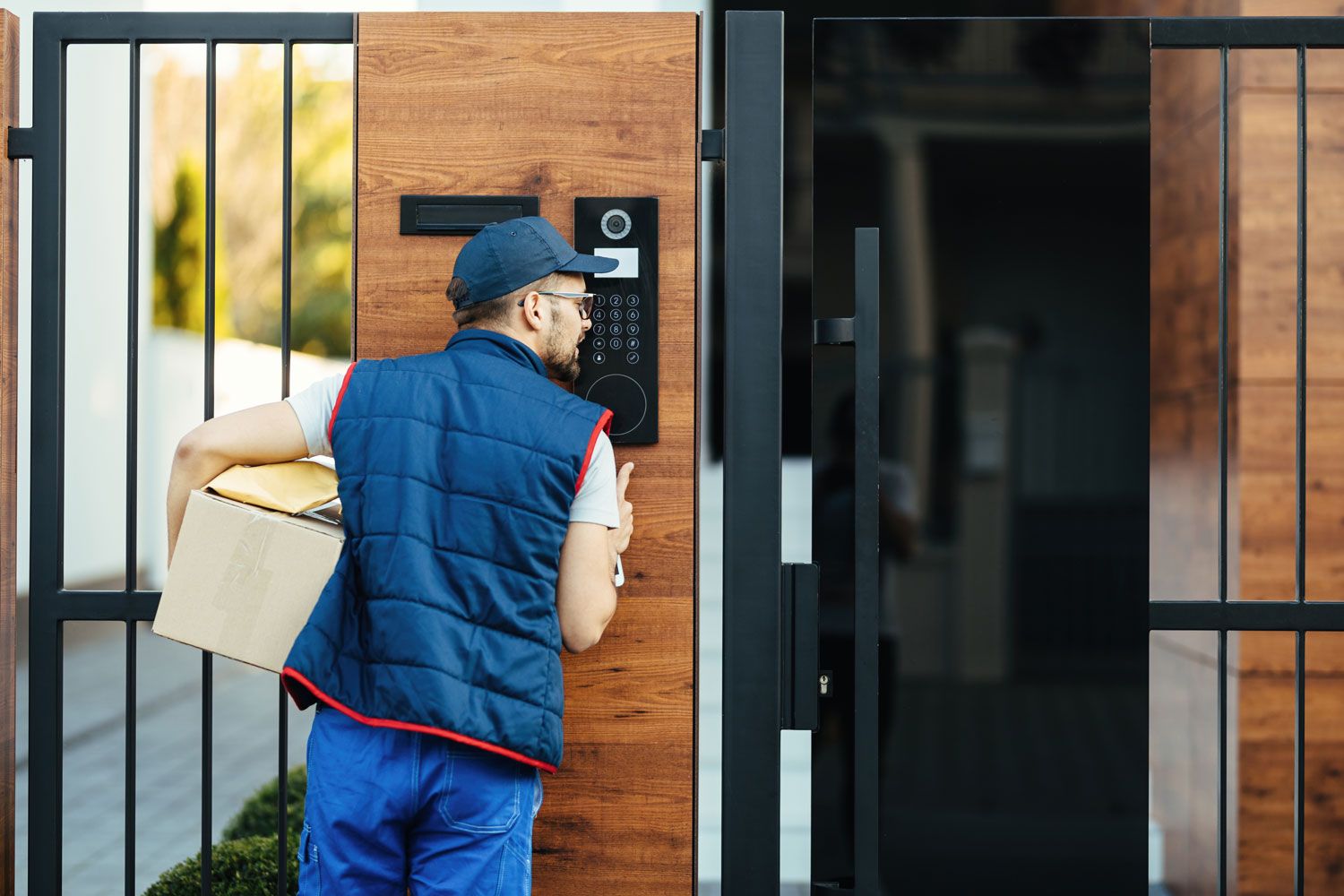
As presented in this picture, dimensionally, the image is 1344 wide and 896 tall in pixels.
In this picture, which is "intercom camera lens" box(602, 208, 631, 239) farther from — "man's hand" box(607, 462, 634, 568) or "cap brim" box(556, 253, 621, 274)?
"man's hand" box(607, 462, 634, 568)

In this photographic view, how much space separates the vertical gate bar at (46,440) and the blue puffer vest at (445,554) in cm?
87

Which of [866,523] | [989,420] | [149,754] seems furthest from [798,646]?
[149,754]

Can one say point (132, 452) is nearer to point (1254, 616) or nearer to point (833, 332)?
point (833, 332)

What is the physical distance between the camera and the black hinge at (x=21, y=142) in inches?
89.9

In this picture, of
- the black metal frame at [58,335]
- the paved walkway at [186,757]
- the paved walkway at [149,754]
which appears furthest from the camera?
the paved walkway at [149,754]

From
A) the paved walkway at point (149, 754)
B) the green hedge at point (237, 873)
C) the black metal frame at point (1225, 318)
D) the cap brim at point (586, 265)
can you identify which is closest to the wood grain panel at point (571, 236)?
the cap brim at point (586, 265)

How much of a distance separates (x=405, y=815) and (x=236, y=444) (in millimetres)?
648

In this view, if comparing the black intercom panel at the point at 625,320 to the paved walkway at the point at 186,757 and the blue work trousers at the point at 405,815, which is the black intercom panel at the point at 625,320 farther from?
the paved walkway at the point at 186,757

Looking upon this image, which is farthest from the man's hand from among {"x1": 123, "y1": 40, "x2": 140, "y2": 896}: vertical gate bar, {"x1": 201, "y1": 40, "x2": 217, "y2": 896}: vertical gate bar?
{"x1": 123, "y1": 40, "x2": 140, "y2": 896}: vertical gate bar

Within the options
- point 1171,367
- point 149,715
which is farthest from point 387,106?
point 149,715

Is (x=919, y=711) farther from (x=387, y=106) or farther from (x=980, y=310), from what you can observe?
(x=387, y=106)

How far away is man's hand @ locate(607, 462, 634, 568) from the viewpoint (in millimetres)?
1850

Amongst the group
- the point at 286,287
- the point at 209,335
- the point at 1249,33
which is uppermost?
the point at 1249,33

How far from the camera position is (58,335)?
2.29 meters
